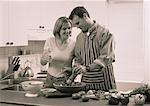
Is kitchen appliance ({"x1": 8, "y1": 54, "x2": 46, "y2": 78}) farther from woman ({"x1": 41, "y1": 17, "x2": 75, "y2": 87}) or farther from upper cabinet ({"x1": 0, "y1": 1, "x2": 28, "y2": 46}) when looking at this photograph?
woman ({"x1": 41, "y1": 17, "x2": 75, "y2": 87})

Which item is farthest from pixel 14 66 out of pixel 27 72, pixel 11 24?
pixel 11 24

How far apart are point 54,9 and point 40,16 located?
0.17m

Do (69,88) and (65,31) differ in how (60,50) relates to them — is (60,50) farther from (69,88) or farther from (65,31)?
(69,88)

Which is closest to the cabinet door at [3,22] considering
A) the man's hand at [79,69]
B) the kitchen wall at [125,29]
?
the kitchen wall at [125,29]

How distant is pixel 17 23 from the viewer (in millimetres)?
2805

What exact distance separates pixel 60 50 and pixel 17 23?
33.3 inches

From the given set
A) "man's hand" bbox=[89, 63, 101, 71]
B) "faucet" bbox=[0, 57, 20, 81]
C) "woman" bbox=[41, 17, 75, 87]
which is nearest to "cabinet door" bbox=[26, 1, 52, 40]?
"faucet" bbox=[0, 57, 20, 81]

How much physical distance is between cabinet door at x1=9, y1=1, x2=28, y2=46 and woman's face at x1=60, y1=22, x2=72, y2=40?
2.48 ft

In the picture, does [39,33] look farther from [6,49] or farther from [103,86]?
[103,86]

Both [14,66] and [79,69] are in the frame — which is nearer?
[79,69]

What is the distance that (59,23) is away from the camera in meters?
2.10

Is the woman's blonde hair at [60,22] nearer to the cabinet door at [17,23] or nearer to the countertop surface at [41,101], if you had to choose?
the countertop surface at [41,101]

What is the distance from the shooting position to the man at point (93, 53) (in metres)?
2.03

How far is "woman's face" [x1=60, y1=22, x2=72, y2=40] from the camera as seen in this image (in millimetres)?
2084
